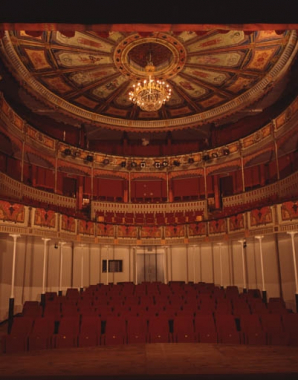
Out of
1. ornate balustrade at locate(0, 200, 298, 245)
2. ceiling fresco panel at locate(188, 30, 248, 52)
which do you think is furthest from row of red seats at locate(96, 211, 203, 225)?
ceiling fresco panel at locate(188, 30, 248, 52)

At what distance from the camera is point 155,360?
475 cm

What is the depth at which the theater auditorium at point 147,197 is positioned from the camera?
5.71m

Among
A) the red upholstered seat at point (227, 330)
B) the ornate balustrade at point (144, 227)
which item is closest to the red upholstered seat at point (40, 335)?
the red upholstered seat at point (227, 330)

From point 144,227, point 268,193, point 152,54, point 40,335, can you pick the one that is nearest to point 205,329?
point 40,335

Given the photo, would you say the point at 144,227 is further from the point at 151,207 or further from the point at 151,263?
A: the point at 151,207

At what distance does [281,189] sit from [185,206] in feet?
18.1

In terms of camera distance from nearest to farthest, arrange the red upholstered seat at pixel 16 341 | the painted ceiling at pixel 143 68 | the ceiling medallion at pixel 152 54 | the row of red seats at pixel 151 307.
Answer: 1. the red upholstered seat at pixel 16 341
2. the row of red seats at pixel 151 307
3. the painted ceiling at pixel 143 68
4. the ceiling medallion at pixel 152 54

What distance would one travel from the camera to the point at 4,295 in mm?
10258

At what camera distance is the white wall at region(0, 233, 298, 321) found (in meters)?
11.3

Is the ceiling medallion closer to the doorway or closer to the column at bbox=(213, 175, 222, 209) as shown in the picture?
the column at bbox=(213, 175, 222, 209)

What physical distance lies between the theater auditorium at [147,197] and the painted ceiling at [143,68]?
0.08 metres

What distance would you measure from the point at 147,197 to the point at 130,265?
5028mm

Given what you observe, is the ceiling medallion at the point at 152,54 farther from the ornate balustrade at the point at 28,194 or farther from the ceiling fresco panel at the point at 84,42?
the ornate balustrade at the point at 28,194

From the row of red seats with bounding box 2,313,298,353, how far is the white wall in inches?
→ 179
